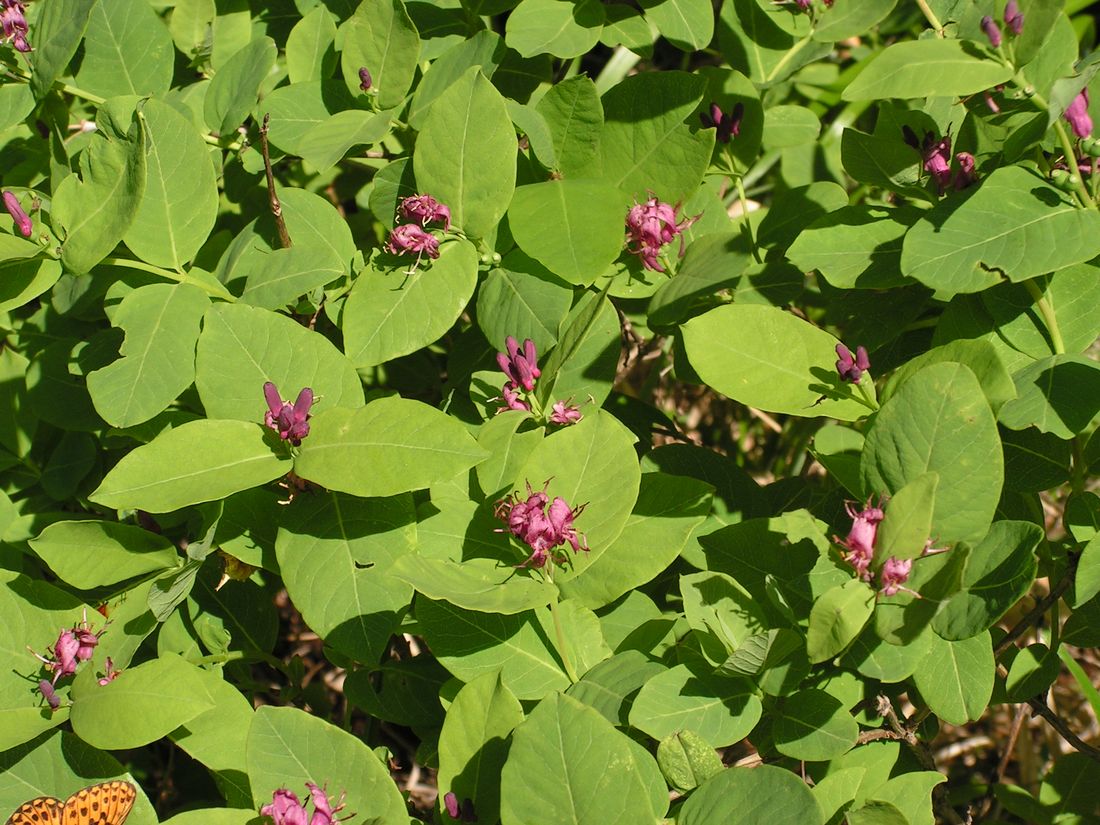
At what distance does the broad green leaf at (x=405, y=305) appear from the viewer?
172 cm

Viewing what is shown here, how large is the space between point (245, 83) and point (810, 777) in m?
1.57

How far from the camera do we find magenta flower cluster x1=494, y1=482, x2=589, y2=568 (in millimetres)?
1495

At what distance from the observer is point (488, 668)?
5.33ft

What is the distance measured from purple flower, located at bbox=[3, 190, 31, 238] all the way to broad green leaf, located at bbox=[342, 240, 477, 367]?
0.52 metres

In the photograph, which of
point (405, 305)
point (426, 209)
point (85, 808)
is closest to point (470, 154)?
→ point (426, 209)

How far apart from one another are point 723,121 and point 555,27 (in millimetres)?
370

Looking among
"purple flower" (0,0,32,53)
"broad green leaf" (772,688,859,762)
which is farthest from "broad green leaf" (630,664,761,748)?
"purple flower" (0,0,32,53)

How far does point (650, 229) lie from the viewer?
72.3 inches

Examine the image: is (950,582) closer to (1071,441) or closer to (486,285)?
(1071,441)

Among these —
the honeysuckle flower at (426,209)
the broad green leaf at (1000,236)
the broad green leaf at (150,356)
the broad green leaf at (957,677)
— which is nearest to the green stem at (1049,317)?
the broad green leaf at (1000,236)

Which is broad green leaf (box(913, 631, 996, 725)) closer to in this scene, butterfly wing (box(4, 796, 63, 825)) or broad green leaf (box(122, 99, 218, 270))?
butterfly wing (box(4, 796, 63, 825))

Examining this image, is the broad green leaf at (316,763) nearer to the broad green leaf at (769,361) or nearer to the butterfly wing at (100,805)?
the butterfly wing at (100,805)

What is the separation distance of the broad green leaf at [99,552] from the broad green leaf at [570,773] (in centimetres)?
79

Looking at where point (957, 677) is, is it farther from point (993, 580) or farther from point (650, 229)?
point (650, 229)
